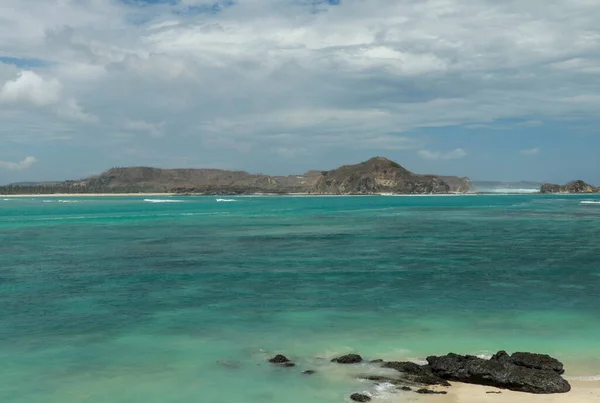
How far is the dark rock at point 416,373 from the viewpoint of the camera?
13.2 meters

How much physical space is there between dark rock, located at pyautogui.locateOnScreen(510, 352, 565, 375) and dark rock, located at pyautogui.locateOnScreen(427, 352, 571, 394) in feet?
0.33

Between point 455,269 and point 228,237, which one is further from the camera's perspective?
point 228,237

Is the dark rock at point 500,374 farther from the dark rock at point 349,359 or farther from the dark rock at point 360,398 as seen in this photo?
the dark rock at point 360,398

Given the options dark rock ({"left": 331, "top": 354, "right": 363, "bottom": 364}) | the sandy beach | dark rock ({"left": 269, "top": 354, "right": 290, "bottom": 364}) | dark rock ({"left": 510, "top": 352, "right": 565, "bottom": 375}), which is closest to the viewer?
the sandy beach

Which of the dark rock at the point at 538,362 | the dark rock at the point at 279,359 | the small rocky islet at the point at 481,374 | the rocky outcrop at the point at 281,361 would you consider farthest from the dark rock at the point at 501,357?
the dark rock at the point at 279,359

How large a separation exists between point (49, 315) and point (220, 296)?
6.97 meters

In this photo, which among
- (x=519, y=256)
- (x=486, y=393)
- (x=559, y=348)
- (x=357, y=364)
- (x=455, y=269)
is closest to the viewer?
(x=486, y=393)

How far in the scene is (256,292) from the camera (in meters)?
25.7

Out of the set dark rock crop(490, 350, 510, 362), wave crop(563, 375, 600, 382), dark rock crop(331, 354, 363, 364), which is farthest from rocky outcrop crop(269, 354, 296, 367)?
wave crop(563, 375, 600, 382)

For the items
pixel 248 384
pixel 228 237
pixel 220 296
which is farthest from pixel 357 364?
pixel 228 237

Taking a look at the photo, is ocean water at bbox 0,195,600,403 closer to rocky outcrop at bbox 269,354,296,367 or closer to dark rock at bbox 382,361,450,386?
rocky outcrop at bbox 269,354,296,367

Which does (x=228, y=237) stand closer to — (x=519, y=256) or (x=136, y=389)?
(x=519, y=256)

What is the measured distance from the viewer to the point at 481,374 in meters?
13.2

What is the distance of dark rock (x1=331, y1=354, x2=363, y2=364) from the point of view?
15.0 meters
